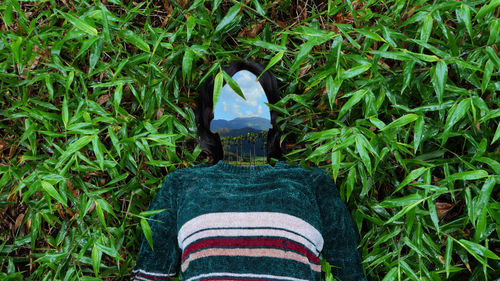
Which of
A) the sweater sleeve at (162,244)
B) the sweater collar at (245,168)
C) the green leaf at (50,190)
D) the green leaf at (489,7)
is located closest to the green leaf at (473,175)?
the green leaf at (489,7)

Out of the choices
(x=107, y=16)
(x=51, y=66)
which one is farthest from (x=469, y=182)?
(x=51, y=66)

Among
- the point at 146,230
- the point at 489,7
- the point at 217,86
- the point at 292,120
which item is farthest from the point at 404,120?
the point at 146,230

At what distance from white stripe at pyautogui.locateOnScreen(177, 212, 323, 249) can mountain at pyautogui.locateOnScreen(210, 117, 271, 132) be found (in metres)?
0.35

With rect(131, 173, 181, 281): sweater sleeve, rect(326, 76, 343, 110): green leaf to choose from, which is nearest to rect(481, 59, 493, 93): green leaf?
rect(326, 76, 343, 110): green leaf

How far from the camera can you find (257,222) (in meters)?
1.35

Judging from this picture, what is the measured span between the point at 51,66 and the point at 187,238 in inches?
36.0

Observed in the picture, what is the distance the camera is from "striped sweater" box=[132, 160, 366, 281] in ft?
4.35

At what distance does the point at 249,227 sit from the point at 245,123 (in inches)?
16.2

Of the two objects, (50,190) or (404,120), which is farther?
(50,190)

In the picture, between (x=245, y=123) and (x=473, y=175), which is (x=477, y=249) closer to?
(x=473, y=175)

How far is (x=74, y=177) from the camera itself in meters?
1.56

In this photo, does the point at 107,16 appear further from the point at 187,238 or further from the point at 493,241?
the point at 493,241

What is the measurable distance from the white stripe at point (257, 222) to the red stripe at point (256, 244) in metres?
0.05

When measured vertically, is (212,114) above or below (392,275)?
above
